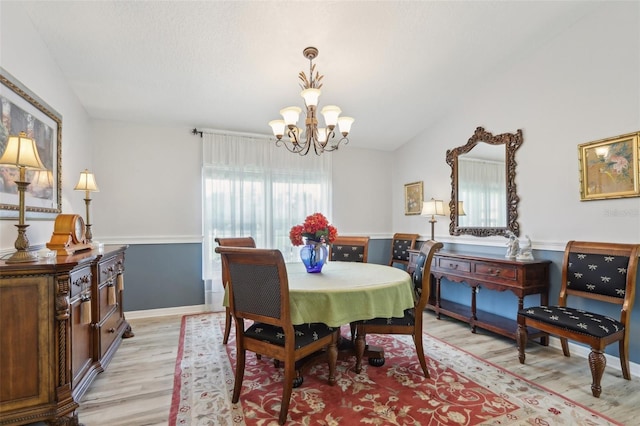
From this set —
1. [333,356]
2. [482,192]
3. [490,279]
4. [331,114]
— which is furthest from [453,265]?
[331,114]

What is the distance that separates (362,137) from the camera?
4637 mm

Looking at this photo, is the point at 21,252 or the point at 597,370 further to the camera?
the point at 597,370

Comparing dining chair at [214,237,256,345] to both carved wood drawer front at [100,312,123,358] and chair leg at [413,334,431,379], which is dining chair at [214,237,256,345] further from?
chair leg at [413,334,431,379]

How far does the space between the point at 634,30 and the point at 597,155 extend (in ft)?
3.09

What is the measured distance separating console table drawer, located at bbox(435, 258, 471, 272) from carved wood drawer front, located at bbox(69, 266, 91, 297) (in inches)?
131

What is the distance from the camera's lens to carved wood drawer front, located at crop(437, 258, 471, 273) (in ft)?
10.8

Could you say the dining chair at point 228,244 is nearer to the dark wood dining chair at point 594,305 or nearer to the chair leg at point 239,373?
the chair leg at point 239,373

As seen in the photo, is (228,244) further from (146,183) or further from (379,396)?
(379,396)

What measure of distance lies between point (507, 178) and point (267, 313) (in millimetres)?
2894

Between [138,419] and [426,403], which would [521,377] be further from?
[138,419]

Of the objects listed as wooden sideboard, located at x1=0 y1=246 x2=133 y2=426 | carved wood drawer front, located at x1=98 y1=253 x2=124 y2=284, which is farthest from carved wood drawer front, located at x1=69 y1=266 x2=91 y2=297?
carved wood drawer front, located at x1=98 y1=253 x2=124 y2=284

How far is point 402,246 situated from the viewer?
4504mm

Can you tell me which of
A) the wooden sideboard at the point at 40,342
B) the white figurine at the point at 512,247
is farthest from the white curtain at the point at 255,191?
the white figurine at the point at 512,247

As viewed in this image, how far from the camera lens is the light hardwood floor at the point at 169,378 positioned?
6.15 feet
